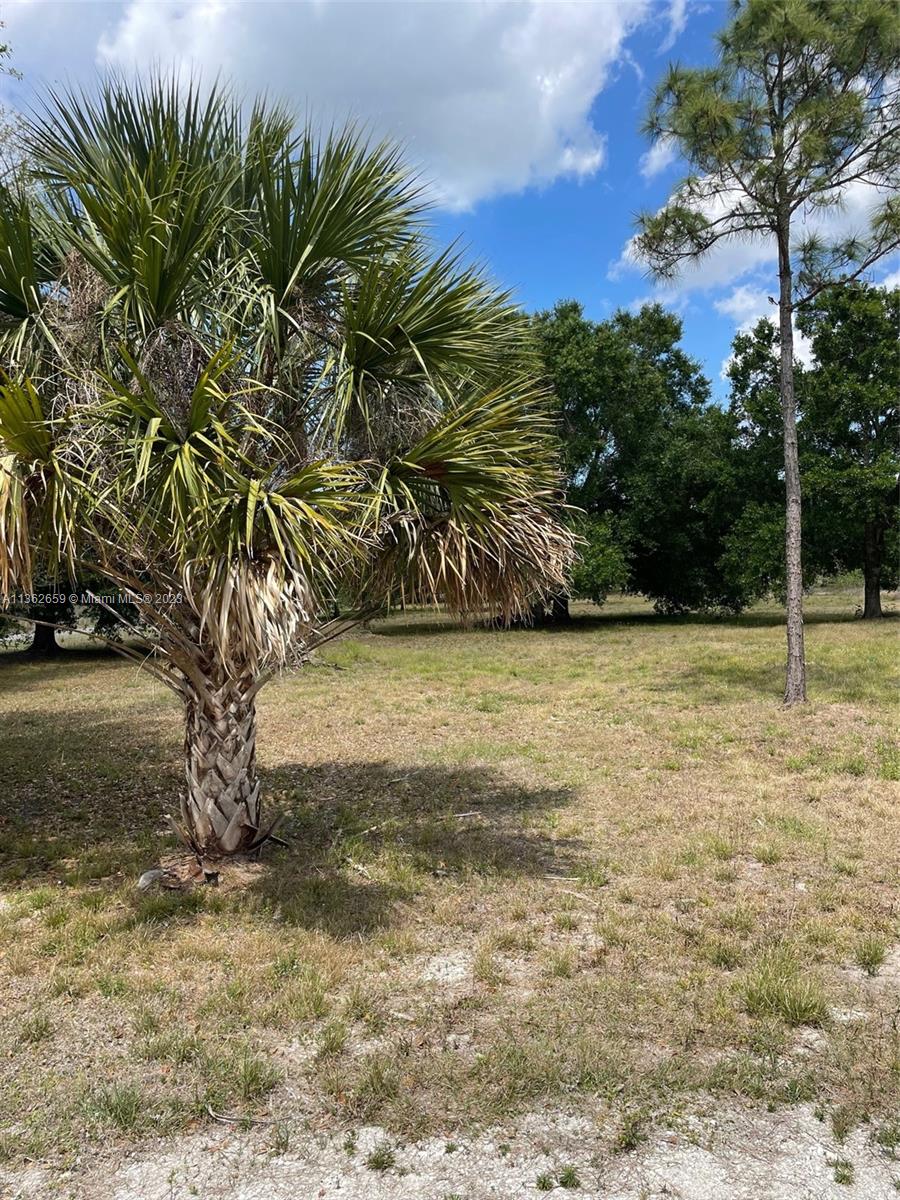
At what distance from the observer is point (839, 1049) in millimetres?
3020

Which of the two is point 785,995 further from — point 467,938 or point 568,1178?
point 467,938

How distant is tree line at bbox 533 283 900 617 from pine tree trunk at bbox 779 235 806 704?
998cm

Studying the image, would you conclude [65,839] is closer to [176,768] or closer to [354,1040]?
[176,768]

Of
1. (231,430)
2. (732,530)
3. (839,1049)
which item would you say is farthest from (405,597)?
(732,530)

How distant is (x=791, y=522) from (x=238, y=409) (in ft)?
26.6

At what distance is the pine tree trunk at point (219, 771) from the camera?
4973 millimetres

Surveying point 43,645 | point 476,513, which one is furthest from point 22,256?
point 43,645

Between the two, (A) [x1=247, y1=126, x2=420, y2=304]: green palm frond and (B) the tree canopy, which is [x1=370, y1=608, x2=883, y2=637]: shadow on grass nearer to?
(B) the tree canopy

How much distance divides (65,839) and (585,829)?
385 cm

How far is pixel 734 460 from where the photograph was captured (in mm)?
24953

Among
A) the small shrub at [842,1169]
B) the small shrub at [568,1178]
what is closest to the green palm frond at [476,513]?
the small shrub at [568,1178]

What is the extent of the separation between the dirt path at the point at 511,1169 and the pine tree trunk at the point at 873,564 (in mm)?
23368

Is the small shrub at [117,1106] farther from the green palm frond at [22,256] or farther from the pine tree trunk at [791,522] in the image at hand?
the pine tree trunk at [791,522]

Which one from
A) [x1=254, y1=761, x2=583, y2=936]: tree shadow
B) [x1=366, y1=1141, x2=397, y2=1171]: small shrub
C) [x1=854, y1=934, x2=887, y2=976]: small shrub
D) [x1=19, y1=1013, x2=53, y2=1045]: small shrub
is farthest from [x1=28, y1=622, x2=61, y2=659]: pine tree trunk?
[x1=854, y1=934, x2=887, y2=976]: small shrub
